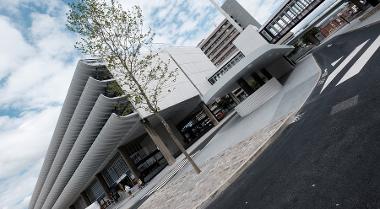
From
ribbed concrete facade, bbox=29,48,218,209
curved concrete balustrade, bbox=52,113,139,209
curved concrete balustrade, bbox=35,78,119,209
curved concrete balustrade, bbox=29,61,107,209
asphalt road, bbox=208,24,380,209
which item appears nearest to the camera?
asphalt road, bbox=208,24,380,209

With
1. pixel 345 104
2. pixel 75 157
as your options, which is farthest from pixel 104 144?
pixel 345 104

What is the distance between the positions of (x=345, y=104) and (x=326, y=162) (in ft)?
10.9

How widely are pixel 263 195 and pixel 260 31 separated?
29.2 m

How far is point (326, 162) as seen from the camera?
5.81 meters

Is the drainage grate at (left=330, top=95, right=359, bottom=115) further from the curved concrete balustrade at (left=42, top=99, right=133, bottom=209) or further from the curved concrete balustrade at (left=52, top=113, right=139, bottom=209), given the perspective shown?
the curved concrete balustrade at (left=42, top=99, right=133, bottom=209)

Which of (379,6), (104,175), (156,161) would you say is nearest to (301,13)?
(379,6)

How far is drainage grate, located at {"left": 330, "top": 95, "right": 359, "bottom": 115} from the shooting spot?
26.2 feet

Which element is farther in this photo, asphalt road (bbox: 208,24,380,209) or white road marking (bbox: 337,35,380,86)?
white road marking (bbox: 337,35,380,86)

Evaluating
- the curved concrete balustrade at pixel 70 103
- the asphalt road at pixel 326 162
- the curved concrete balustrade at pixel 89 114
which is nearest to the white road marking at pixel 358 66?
the asphalt road at pixel 326 162

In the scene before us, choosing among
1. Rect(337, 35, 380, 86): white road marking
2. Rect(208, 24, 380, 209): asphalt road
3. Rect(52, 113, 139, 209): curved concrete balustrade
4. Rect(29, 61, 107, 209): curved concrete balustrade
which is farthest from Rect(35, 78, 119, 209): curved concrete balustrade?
Rect(208, 24, 380, 209): asphalt road

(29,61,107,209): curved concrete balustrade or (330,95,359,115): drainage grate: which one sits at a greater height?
(29,61,107,209): curved concrete balustrade

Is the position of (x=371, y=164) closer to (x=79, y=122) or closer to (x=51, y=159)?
(x=79, y=122)

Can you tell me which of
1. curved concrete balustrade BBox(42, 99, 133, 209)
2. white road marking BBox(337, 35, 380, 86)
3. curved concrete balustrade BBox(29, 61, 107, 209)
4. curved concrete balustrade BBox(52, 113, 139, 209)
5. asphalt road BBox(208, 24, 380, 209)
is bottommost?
asphalt road BBox(208, 24, 380, 209)

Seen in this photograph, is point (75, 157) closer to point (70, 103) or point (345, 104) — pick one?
point (70, 103)
